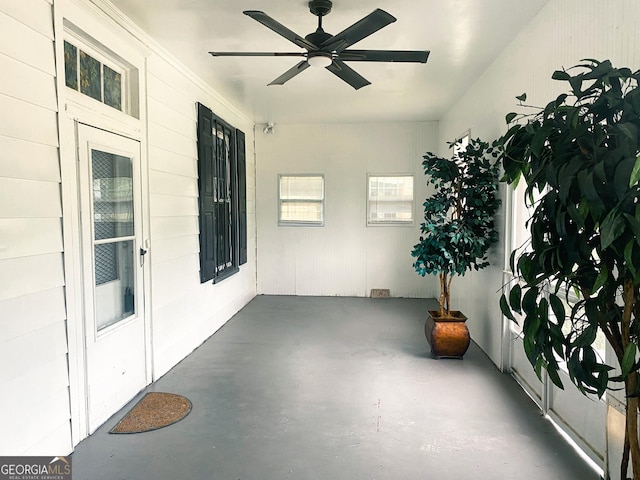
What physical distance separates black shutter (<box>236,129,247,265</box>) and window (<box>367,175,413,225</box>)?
2.13 metres

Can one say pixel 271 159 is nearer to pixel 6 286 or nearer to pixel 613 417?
pixel 6 286

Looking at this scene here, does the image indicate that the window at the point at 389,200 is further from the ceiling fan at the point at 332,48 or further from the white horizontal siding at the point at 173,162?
the ceiling fan at the point at 332,48

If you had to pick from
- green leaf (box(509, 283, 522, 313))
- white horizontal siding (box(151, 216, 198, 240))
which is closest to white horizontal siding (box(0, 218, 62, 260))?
white horizontal siding (box(151, 216, 198, 240))

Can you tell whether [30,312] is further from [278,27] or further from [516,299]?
[516,299]

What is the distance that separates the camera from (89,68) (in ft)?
9.39

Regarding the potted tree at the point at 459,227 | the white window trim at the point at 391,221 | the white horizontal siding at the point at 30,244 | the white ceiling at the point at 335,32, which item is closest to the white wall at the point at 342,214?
the white window trim at the point at 391,221

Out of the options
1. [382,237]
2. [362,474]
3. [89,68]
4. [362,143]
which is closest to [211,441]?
[362,474]

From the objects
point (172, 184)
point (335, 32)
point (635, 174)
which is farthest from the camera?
point (172, 184)

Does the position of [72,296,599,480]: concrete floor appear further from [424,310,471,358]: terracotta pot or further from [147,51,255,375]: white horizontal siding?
[147,51,255,375]: white horizontal siding

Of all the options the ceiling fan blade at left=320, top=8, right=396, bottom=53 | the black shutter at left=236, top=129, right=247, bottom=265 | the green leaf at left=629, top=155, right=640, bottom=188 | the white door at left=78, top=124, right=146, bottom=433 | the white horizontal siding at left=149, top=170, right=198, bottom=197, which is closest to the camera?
the green leaf at left=629, top=155, right=640, bottom=188

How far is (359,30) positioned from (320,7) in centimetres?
53

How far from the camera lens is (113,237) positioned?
9.97 feet

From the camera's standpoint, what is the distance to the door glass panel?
9.35 ft

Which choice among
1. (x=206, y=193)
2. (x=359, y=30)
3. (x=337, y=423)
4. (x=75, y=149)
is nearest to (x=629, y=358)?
(x=337, y=423)
